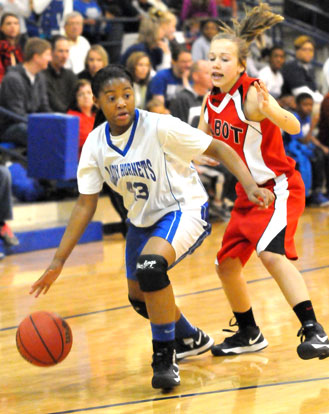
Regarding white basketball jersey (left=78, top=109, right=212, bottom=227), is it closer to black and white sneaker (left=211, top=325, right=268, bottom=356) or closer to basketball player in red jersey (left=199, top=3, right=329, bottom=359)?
basketball player in red jersey (left=199, top=3, right=329, bottom=359)

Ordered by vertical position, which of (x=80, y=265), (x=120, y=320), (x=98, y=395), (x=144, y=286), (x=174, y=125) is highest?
(x=174, y=125)

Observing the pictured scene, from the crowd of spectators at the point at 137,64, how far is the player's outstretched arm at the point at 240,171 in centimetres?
392

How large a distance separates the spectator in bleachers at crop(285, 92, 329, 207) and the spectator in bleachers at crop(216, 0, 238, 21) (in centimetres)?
310

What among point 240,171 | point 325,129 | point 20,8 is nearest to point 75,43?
point 20,8

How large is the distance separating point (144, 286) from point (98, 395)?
0.57m

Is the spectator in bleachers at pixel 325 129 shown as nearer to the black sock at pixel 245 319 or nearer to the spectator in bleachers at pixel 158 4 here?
the spectator in bleachers at pixel 158 4

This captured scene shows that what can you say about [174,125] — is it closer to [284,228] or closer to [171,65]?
[284,228]

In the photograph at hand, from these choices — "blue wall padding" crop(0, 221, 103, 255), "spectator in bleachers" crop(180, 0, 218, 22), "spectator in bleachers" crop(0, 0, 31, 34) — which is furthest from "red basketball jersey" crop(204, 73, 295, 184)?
"spectator in bleachers" crop(180, 0, 218, 22)

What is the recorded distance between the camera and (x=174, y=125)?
13.9 feet

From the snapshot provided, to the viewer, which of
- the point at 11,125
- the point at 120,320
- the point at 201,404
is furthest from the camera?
the point at 11,125

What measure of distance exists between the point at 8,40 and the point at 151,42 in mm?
2127

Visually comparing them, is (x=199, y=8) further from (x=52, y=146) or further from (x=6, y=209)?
(x=6, y=209)

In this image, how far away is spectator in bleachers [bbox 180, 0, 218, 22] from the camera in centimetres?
1270

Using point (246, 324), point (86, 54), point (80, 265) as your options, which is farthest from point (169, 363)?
point (86, 54)
